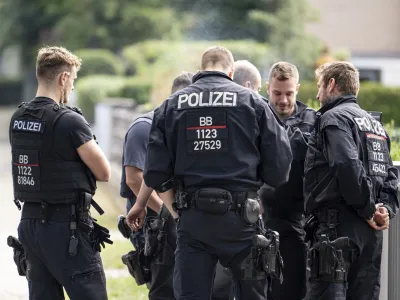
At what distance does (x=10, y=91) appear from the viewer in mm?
51375

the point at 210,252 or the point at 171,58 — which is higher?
the point at 171,58

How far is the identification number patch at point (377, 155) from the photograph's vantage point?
5.96m

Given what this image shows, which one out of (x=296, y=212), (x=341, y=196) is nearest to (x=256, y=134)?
(x=341, y=196)

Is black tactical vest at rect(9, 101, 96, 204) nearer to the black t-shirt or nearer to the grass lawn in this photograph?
the black t-shirt

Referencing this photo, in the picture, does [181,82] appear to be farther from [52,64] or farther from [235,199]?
[235,199]

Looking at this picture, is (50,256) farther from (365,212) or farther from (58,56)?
(365,212)

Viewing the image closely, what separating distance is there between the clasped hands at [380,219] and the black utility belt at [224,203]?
2.85 feet

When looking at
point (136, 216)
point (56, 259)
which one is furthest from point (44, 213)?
point (136, 216)

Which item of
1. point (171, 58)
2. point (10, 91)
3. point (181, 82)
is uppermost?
point (10, 91)

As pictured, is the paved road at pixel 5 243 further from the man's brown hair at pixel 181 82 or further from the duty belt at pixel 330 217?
the duty belt at pixel 330 217

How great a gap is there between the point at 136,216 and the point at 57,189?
0.81 metres

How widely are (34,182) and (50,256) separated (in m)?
0.47

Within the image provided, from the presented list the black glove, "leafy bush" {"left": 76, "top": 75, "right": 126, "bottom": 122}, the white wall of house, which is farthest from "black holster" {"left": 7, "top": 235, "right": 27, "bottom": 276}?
the white wall of house

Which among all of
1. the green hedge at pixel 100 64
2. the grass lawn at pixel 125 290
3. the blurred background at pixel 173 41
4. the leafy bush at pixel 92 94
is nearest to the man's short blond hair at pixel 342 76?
the grass lawn at pixel 125 290
